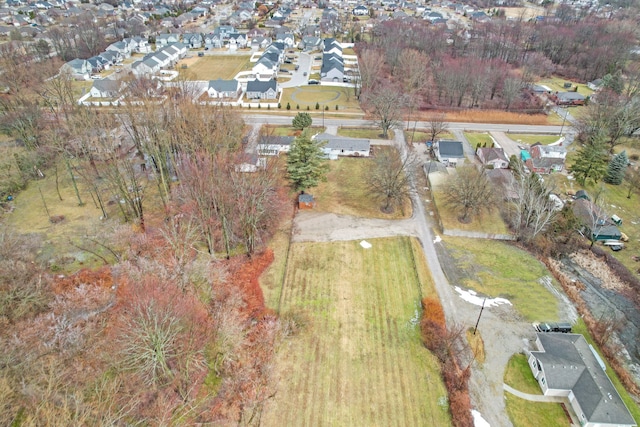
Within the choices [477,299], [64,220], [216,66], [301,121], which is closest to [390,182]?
[477,299]

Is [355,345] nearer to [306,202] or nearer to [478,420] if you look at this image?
[478,420]

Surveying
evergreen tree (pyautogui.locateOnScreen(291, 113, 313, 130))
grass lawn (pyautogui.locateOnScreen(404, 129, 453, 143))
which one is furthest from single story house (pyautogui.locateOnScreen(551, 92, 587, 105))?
evergreen tree (pyautogui.locateOnScreen(291, 113, 313, 130))

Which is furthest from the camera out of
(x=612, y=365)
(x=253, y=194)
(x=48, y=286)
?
(x=253, y=194)

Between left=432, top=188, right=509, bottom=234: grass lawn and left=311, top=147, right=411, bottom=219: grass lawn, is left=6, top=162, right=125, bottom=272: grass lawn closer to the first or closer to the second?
left=311, top=147, right=411, bottom=219: grass lawn

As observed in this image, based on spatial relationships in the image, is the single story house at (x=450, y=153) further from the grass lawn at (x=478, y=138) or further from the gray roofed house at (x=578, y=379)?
the gray roofed house at (x=578, y=379)

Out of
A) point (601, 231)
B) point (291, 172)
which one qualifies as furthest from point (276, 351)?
point (601, 231)

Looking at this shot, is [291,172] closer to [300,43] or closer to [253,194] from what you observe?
[253,194]

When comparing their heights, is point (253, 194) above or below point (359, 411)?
above
